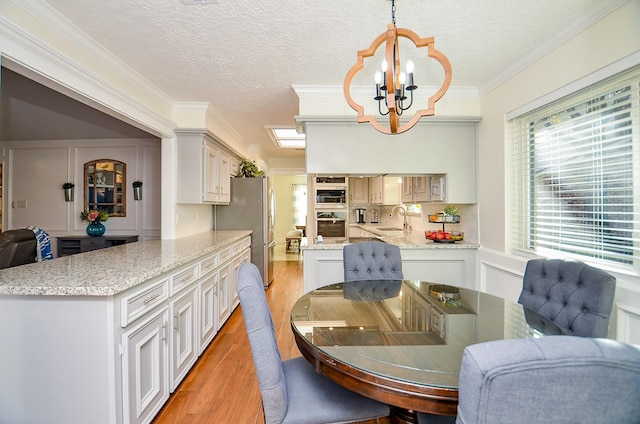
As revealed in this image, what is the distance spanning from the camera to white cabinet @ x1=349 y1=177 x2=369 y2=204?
553cm

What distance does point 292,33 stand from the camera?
194cm

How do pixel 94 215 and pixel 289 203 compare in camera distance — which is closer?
pixel 94 215

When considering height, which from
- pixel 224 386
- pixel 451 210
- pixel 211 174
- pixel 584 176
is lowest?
pixel 224 386

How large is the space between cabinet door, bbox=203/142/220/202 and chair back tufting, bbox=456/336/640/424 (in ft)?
10.5

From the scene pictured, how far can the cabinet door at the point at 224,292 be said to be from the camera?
2.92 meters

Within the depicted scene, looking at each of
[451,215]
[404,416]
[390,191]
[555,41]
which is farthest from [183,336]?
[390,191]

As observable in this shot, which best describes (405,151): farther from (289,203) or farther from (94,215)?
(289,203)

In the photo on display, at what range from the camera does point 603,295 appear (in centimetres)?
127

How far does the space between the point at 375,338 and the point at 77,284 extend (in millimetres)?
1415

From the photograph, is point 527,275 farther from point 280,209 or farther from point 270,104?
point 280,209

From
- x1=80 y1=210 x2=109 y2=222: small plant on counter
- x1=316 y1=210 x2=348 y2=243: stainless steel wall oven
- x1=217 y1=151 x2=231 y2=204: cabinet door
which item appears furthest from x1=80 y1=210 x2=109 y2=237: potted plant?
x1=316 y1=210 x2=348 y2=243: stainless steel wall oven

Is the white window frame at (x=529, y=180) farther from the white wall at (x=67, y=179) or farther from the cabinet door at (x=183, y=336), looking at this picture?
the white wall at (x=67, y=179)

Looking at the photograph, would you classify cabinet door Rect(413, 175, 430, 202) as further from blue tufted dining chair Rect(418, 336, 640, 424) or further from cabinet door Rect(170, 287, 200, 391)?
blue tufted dining chair Rect(418, 336, 640, 424)

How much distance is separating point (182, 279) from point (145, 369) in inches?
23.8
